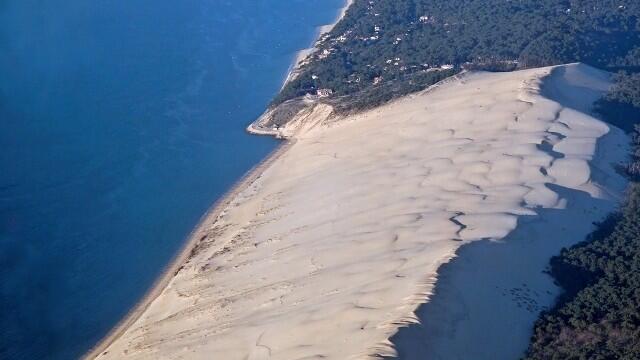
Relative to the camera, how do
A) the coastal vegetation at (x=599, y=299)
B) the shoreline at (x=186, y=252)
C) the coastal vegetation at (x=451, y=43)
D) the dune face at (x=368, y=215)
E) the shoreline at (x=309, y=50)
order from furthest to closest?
1. the shoreline at (x=309, y=50)
2. the coastal vegetation at (x=451, y=43)
3. the shoreline at (x=186, y=252)
4. the dune face at (x=368, y=215)
5. the coastal vegetation at (x=599, y=299)

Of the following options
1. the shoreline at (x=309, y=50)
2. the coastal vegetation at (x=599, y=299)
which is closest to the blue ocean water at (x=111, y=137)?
A: the shoreline at (x=309, y=50)

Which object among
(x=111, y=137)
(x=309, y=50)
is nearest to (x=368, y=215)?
(x=111, y=137)

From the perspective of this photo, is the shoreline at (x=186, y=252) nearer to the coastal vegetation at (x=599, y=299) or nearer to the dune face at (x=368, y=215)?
the dune face at (x=368, y=215)

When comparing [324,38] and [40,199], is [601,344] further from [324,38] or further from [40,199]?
[324,38]

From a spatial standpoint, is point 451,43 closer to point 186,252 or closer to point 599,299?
point 186,252

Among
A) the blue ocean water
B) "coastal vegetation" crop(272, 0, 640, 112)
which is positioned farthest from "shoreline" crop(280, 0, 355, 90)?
the blue ocean water

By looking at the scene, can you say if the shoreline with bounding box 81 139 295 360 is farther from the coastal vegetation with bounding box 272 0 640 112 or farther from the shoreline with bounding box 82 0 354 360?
the coastal vegetation with bounding box 272 0 640 112
